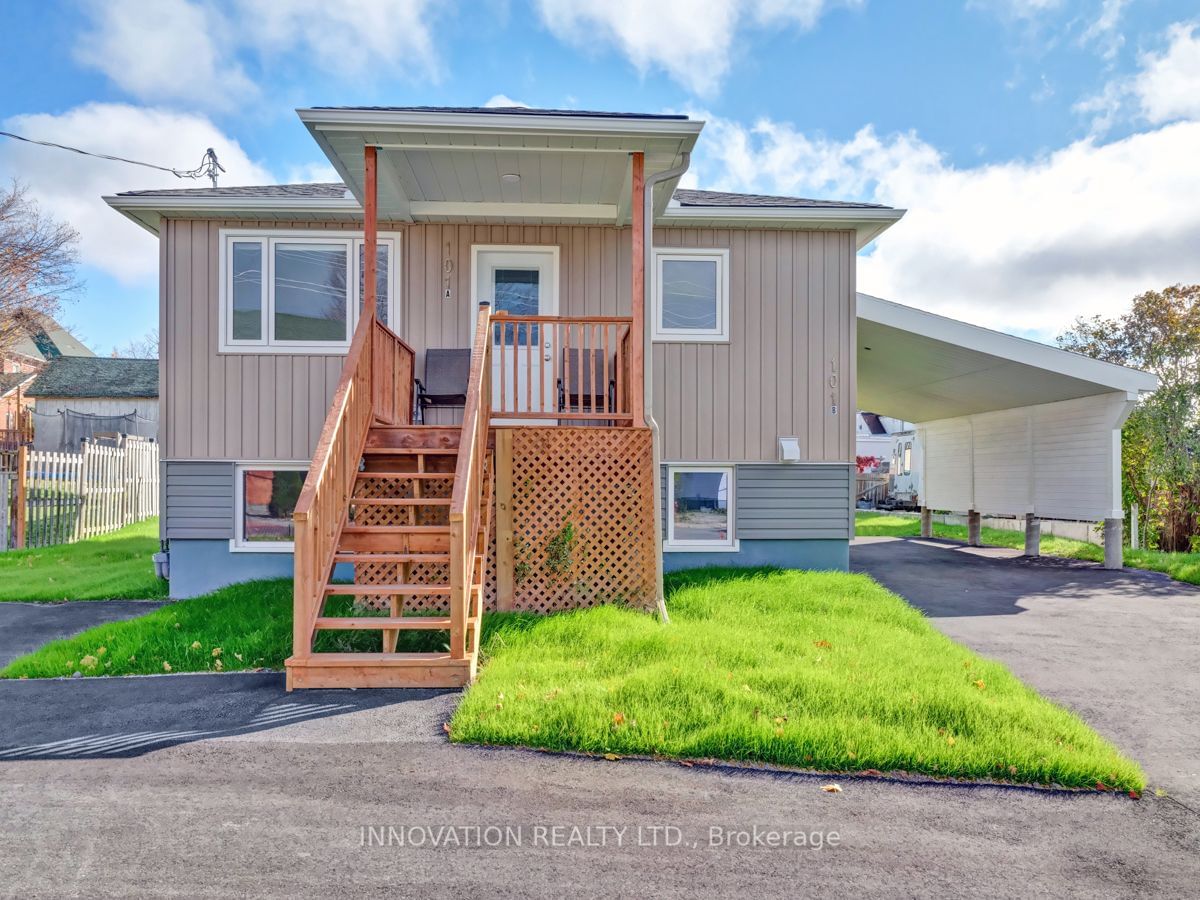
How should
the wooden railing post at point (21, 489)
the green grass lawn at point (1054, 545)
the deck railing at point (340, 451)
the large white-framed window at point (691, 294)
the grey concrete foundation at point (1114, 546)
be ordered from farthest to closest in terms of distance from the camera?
1. the wooden railing post at point (21, 489)
2. the grey concrete foundation at point (1114, 546)
3. the green grass lawn at point (1054, 545)
4. the large white-framed window at point (691, 294)
5. the deck railing at point (340, 451)

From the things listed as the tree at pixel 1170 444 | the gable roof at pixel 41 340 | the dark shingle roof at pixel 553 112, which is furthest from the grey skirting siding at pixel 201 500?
the gable roof at pixel 41 340

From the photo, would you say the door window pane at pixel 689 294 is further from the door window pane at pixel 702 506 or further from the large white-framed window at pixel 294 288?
the large white-framed window at pixel 294 288

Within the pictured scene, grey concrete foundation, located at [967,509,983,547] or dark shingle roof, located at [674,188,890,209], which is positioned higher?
dark shingle roof, located at [674,188,890,209]

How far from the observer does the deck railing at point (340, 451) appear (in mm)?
4367

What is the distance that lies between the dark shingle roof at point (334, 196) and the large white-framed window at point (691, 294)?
534 mm

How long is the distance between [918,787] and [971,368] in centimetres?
814

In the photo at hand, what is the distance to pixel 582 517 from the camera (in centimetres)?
613

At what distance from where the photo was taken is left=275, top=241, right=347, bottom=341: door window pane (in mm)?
7727

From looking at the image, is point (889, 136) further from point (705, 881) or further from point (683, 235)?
point (705, 881)

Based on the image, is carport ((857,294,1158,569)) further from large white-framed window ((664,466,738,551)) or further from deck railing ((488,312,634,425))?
deck railing ((488,312,634,425))

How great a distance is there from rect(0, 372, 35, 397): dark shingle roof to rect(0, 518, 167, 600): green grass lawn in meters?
18.2

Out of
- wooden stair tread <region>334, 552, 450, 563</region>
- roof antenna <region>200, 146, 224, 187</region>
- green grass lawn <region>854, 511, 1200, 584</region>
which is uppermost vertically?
roof antenna <region>200, 146, 224, 187</region>

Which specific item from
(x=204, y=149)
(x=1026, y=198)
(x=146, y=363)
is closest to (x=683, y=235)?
(x=1026, y=198)

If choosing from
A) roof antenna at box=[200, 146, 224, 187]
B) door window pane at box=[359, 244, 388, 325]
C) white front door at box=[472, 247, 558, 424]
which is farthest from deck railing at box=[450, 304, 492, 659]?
roof antenna at box=[200, 146, 224, 187]
